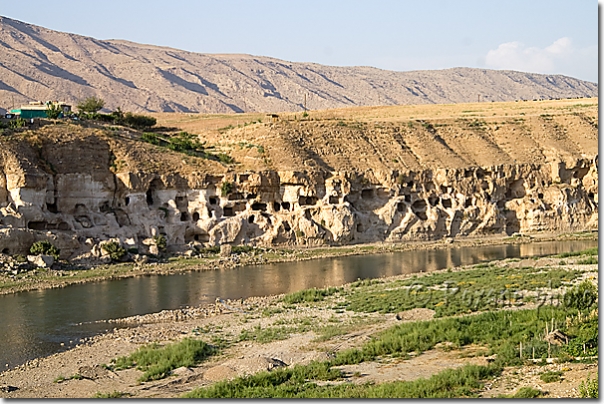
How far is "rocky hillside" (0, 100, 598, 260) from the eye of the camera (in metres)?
44.8

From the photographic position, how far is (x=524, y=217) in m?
54.8

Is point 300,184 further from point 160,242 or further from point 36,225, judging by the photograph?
point 36,225

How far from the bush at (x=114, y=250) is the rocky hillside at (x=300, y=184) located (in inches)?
13.7

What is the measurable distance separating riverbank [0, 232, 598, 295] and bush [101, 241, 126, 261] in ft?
2.34

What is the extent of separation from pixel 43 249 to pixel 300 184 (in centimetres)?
1647

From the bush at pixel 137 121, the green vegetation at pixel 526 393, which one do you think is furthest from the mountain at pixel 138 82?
the green vegetation at pixel 526 393

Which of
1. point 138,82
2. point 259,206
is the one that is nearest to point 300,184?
point 259,206

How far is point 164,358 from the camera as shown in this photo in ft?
70.5

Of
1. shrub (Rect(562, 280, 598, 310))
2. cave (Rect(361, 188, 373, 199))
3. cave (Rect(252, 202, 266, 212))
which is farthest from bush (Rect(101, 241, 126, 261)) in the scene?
shrub (Rect(562, 280, 598, 310))

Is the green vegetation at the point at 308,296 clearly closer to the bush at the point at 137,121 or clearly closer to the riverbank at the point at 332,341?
the riverbank at the point at 332,341

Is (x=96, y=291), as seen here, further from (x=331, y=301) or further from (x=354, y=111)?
(x=354, y=111)

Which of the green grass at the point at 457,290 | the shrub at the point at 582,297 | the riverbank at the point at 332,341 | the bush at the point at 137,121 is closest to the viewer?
the riverbank at the point at 332,341

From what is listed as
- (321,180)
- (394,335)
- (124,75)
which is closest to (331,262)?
(321,180)

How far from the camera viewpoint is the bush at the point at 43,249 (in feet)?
130
